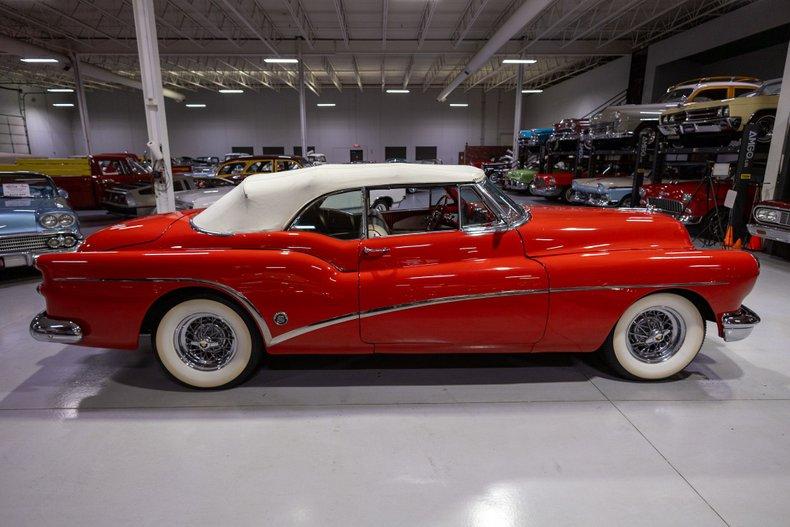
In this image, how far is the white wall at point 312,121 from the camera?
93.7 feet

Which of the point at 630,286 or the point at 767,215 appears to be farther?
the point at 767,215

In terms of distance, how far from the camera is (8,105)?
2552cm

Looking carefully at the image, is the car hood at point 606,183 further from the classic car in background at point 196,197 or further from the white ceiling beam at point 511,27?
the classic car in background at point 196,197

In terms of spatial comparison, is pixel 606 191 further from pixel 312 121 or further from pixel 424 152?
pixel 312 121

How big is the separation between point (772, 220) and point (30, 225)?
9126 millimetres

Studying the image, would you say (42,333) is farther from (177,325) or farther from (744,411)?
(744,411)

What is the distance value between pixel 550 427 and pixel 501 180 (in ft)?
53.8

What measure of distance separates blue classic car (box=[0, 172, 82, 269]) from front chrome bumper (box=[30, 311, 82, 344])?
3018 mm

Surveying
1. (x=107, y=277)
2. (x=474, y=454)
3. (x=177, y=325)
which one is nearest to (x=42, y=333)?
(x=107, y=277)

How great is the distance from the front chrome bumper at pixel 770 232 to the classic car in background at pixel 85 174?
1204 cm

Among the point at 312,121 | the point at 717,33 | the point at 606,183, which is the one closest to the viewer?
the point at 606,183

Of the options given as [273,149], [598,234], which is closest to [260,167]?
[598,234]

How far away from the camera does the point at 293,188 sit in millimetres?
2713

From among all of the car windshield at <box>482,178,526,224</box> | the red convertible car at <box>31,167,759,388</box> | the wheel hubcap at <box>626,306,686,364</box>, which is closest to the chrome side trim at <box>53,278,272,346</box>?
the red convertible car at <box>31,167,759,388</box>
